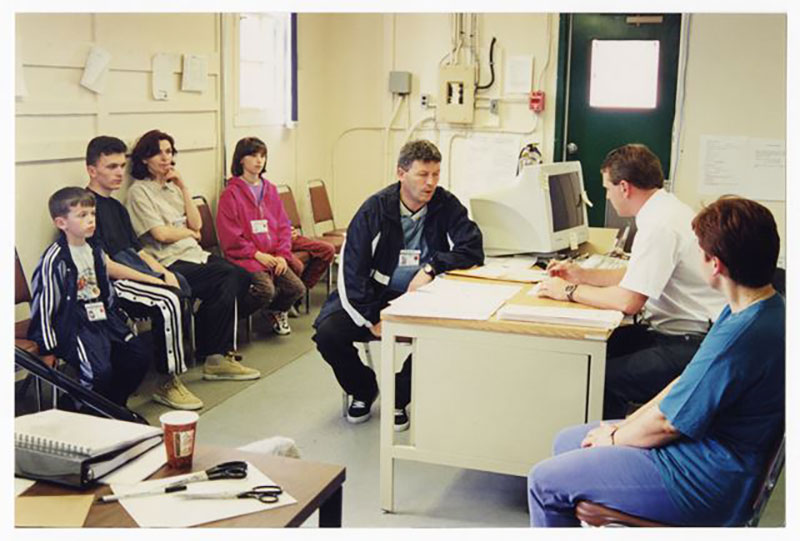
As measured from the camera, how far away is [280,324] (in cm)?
492

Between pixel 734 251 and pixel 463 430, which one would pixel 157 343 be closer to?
pixel 463 430

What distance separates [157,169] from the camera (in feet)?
13.9

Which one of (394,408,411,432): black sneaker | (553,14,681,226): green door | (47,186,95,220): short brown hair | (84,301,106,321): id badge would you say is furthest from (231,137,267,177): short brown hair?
(553,14,681,226): green door

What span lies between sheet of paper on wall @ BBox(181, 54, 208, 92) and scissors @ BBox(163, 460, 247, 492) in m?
3.43

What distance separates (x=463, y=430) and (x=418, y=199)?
1.05 m

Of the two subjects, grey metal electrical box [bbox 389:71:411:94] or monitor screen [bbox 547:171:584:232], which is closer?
monitor screen [bbox 547:171:584:232]

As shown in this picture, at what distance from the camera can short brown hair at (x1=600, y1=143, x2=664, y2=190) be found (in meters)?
2.81

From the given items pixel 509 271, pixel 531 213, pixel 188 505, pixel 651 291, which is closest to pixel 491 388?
pixel 651 291

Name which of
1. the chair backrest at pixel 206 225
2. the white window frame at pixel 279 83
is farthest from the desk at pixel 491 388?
the white window frame at pixel 279 83

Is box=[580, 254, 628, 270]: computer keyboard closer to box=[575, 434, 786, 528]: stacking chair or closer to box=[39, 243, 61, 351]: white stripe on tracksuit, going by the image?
box=[575, 434, 786, 528]: stacking chair

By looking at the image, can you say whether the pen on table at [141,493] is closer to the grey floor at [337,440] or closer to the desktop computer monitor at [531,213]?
the grey floor at [337,440]

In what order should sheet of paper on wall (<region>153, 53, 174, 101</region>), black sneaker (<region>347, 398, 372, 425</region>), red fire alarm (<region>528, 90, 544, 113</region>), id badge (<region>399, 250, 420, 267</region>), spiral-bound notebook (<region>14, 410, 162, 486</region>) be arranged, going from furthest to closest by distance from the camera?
red fire alarm (<region>528, 90, 544, 113</region>) < sheet of paper on wall (<region>153, 53, 174, 101</region>) < black sneaker (<region>347, 398, 372, 425</region>) < id badge (<region>399, 250, 420, 267</region>) < spiral-bound notebook (<region>14, 410, 162, 486</region>)

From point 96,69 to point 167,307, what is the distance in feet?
3.79

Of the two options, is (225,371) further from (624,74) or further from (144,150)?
(624,74)
